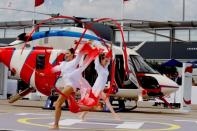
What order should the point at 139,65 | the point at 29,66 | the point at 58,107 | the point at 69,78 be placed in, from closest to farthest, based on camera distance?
the point at 58,107
the point at 69,78
the point at 139,65
the point at 29,66

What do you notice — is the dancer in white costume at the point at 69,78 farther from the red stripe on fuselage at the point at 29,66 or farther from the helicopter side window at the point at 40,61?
the red stripe on fuselage at the point at 29,66

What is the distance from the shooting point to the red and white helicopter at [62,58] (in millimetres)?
17875

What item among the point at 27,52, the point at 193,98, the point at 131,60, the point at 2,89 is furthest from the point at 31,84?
the point at 193,98

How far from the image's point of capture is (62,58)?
18438 millimetres

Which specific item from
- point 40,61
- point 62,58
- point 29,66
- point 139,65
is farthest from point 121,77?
point 29,66

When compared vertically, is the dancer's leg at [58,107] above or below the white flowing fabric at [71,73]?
below

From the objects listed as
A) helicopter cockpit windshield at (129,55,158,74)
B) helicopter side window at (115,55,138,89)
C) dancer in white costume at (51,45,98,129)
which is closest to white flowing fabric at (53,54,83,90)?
dancer in white costume at (51,45,98,129)

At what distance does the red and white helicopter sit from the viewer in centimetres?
1788

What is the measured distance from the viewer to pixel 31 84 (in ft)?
63.9

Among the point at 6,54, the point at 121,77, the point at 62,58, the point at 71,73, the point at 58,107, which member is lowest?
the point at 58,107

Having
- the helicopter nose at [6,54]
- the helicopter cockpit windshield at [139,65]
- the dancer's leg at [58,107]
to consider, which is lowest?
the dancer's leg at [58,107]

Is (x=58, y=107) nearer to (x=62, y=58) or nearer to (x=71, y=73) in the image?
(x=71, y=73)

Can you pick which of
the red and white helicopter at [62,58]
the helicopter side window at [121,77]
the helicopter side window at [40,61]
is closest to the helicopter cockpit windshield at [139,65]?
the red and white helicopter at [62,58]

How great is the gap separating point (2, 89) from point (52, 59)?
9.48m
